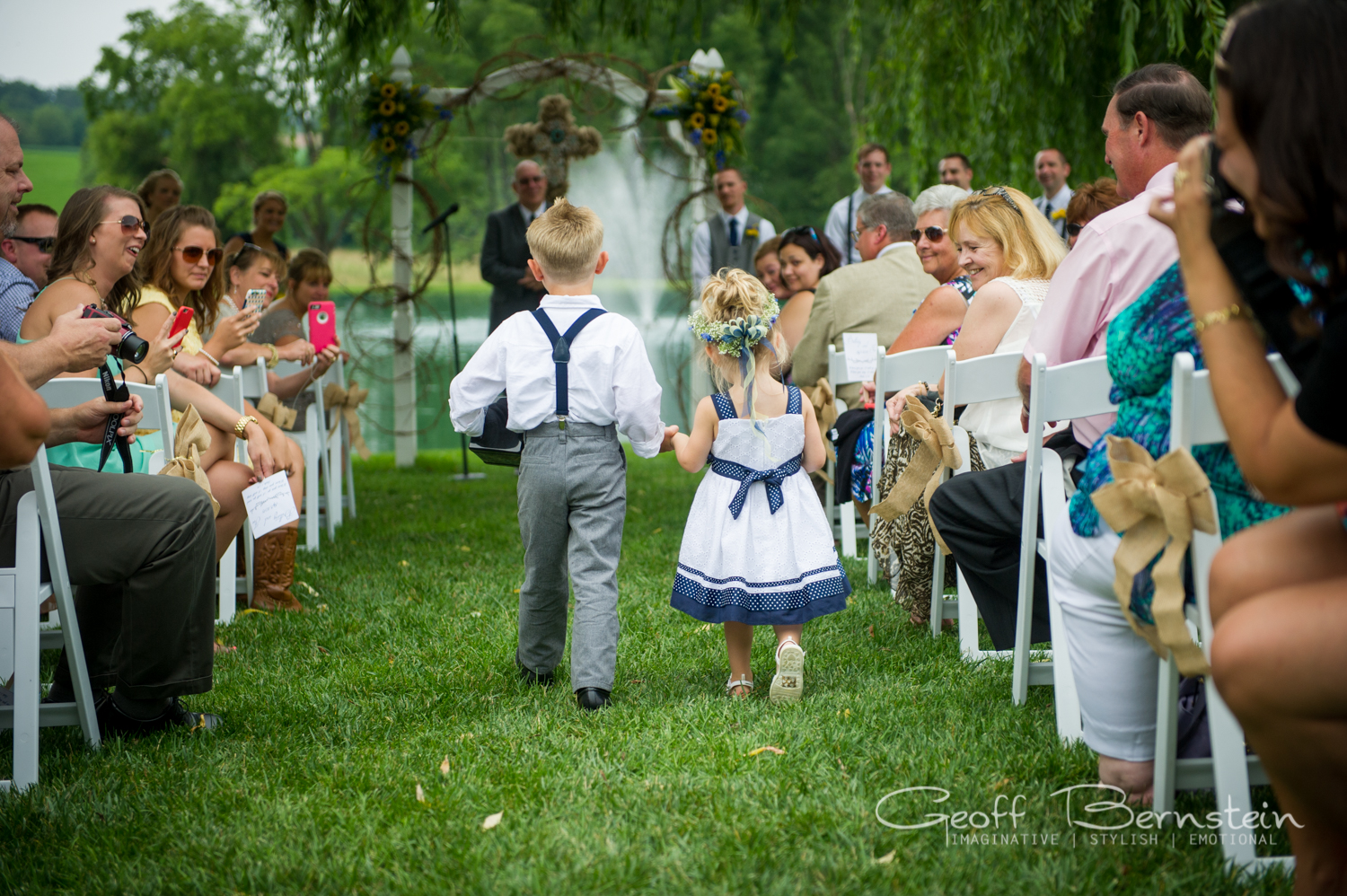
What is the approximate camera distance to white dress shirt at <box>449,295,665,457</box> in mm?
3422


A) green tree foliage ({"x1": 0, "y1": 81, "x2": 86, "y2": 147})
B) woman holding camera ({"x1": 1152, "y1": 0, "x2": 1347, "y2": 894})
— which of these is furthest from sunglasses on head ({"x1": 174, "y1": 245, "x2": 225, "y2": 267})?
green tree foliage ({"x1": 0, "y1": 81, "x2": 86, "y2": 147})

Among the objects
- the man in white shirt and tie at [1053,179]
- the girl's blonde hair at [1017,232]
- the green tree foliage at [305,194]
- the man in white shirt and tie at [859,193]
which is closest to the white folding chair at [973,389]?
the girl's blonde hair at [1017,232]

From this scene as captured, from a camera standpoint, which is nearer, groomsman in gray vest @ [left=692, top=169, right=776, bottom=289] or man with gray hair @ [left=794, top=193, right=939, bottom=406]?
man with gray hair @ [left=794, top=193, right=939, bottom=406]

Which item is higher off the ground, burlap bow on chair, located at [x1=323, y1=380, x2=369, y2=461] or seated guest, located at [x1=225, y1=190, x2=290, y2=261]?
seated guest, located at [x1=225, y1=190, x2=290, y2=261]

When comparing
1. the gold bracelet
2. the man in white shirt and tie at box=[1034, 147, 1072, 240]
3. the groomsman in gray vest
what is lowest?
the gold bracelet

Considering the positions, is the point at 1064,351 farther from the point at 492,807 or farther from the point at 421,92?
the point at 421,92

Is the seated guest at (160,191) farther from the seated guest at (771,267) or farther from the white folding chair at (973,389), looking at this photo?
the white folding chair at (973,389)

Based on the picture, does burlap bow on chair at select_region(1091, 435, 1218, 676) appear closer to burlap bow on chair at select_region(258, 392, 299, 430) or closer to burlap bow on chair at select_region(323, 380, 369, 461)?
burlap bow on chair at select_region(258, 392, 299, 430)

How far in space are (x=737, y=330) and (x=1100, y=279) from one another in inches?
41.0

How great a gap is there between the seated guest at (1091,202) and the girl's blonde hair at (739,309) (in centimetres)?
208

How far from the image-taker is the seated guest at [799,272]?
6.26 m

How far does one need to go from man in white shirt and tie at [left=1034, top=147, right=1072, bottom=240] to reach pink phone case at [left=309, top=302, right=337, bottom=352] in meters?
4.73

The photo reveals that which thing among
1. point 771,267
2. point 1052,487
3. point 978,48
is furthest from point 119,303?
point 978,48

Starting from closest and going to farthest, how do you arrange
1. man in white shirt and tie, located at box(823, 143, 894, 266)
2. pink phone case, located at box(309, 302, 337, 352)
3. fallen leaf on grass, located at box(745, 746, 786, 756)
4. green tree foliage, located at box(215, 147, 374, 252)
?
fallen leaf on grass, located at box(745, 746, 786, 756) < pink phone case, located at box(309, 302, 337, 352) < man in white shirt and tie, located at box(823, 143, 894, 266) < green tree foliage, located at box(215, 147, 374, 252)
